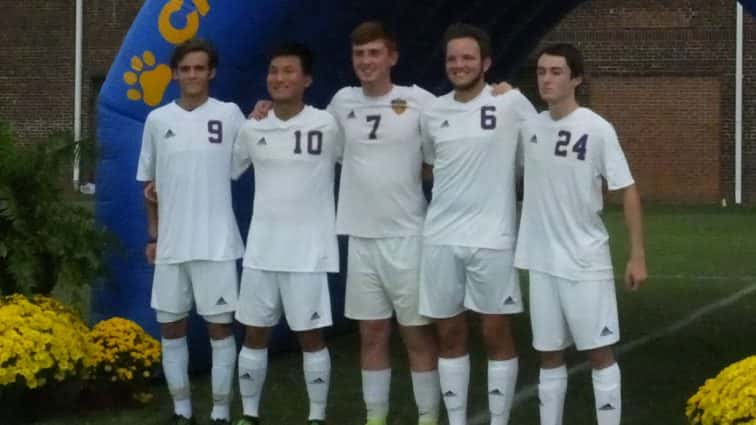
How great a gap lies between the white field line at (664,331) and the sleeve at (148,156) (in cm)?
165

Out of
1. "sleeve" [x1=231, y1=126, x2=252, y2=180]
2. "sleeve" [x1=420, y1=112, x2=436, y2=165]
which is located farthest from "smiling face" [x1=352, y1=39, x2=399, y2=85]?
"sleeve" [x1=231, y1=126, x2=252, y2=180]

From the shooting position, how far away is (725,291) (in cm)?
1010

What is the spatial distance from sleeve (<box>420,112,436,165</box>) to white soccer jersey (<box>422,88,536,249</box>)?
0.08m

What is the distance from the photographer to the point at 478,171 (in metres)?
4.91

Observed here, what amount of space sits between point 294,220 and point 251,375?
64cm

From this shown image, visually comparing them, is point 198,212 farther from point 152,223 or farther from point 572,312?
point 572,312

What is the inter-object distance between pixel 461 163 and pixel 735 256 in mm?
8437

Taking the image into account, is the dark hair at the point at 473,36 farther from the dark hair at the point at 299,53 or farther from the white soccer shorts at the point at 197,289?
the white soccer shorts at the point at 197,289

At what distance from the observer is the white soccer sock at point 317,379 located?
17.3 ft

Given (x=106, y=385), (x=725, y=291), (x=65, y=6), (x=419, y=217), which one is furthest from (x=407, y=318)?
(x=65, y=6)

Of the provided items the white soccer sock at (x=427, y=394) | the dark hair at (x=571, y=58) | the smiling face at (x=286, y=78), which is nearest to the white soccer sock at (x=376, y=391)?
the white soccer sock at (x=427, y=394)

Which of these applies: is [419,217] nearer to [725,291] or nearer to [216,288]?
[216,288]

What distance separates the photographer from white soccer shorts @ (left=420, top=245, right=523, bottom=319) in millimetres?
4922

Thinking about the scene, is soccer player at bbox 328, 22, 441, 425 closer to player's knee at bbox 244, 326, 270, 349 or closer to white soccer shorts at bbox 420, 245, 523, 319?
white soccer shorts at bbox 420, 245, 523, 319
